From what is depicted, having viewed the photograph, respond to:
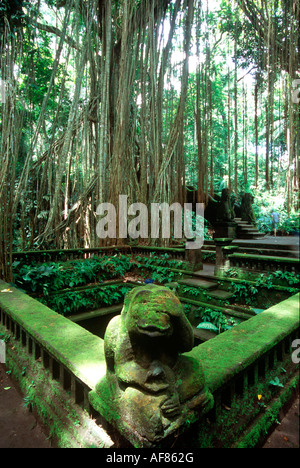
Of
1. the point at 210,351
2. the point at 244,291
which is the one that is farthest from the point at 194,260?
the point at 210,351

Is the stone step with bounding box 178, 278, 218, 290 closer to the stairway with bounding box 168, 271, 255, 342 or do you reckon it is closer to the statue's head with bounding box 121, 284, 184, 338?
the stairway with bounding box 168, 271, 255, 342

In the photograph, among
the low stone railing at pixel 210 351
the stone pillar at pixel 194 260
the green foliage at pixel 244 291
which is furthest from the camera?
the stone pillar at pixel 194 260

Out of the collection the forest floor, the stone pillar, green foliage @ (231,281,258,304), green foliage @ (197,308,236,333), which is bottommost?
green foliage @ (197,308,236,333)

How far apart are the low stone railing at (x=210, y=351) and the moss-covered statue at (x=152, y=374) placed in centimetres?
18

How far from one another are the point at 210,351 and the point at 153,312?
74cm

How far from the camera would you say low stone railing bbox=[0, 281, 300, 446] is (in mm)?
1208

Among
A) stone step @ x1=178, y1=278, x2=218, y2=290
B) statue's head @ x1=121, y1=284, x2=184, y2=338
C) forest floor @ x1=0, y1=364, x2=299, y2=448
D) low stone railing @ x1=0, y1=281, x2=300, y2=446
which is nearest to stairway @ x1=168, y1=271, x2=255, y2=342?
stone step @ x1=178, y1=278, x2=218, y2=290

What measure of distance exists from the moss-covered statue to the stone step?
10.5 ft

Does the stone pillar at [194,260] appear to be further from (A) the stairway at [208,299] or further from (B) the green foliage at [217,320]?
(B) the green foliage at [217,320]

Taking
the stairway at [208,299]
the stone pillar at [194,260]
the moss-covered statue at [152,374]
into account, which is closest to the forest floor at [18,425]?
the moss-covered statue at [152,374]

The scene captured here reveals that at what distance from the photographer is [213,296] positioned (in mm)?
3975

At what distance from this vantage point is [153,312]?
0.86 meters

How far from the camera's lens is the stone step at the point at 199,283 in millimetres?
4129

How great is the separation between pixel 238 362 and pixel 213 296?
9.27ft
